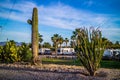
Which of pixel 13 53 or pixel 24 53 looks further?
pixel 24 53

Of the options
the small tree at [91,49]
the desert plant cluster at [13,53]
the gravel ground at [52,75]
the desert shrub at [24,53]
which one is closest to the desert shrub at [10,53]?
the desert plant cluster at [13,53]

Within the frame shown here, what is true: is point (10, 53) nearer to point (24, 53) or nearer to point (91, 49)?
point (24, 53)

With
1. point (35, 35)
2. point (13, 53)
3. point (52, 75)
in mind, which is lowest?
point (52, 75)

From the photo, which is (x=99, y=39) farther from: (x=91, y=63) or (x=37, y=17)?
(x=37, y=17)

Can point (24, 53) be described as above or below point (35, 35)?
below

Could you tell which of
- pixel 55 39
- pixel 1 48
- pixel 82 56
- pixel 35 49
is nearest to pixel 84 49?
pixel 82 56

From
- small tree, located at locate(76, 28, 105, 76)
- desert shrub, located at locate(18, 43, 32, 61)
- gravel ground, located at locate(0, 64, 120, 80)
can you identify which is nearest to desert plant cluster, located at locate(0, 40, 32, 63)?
desert shrub, located at locate(18, 43, 32, 61)

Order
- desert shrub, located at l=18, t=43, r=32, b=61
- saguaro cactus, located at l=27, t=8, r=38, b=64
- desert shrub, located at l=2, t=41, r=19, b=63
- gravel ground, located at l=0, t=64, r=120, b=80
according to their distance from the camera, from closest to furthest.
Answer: gravel ground, located at l=0, t=64, r=120, b=80, saguaro cactus, located at l=27, t=8, r=38, b=64, desert shrub, located at l=2, t=41, r=19, b=63, desert shrub, located at l=18, t=43, r=32, b=61

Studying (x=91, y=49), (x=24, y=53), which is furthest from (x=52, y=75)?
(x=24, y=53)

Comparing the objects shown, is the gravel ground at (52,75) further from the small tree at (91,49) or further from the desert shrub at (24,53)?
the desert shrub at (24,53)

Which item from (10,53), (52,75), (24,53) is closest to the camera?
(52,75)

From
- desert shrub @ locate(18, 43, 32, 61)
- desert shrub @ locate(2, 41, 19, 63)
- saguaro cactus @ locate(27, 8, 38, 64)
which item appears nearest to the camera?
saguaro cactus @ locate(27, 8, 38, 64)

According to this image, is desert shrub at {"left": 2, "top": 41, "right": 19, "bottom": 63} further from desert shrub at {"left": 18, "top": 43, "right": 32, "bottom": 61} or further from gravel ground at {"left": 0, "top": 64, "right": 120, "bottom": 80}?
gravel ground at {"left": 0, "top": 64, "right": 120, "bottom": 80}

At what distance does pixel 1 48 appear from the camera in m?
28.1
